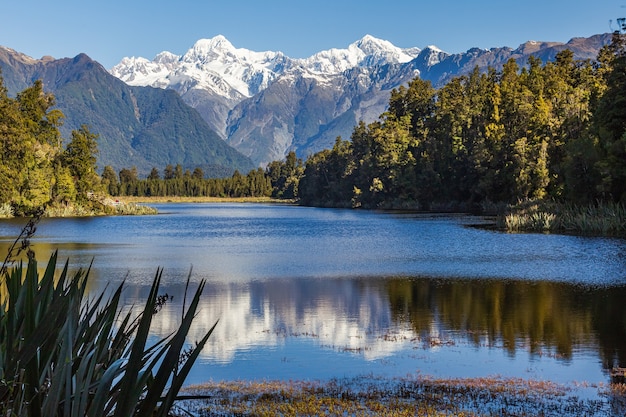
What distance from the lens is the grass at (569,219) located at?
44.5 meters

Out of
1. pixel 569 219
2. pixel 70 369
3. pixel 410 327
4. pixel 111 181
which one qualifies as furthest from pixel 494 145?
pixel 111 181

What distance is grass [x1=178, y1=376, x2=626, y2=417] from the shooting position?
9.95 meters

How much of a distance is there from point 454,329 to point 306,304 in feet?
18.9

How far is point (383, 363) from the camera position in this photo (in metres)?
13.6

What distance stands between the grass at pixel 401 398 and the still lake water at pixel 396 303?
2.85ft

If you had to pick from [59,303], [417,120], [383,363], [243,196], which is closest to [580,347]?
[383,363]

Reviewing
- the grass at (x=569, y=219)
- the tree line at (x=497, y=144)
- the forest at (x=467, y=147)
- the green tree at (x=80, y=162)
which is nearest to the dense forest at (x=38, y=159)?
the green tree at (x=80, y=162)

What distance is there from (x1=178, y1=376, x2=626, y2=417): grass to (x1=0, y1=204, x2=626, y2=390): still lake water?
0.87 meters

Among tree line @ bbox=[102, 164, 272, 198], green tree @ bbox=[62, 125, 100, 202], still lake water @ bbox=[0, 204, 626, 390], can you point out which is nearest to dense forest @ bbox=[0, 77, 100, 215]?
green tree @ bbox=[62, 125, 100, 202]

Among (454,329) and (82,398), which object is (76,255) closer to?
(454,329)

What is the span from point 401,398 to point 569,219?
42419mm

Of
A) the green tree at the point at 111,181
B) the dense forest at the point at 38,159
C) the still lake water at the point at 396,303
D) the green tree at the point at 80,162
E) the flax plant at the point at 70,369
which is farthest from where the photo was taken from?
the green tree at the point at 111,181

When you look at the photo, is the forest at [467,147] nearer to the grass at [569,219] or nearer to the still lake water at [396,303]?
the grass at [569,219]

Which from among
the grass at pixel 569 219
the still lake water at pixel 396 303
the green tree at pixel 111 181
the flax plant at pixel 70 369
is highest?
the green tree at pixel 111 181
